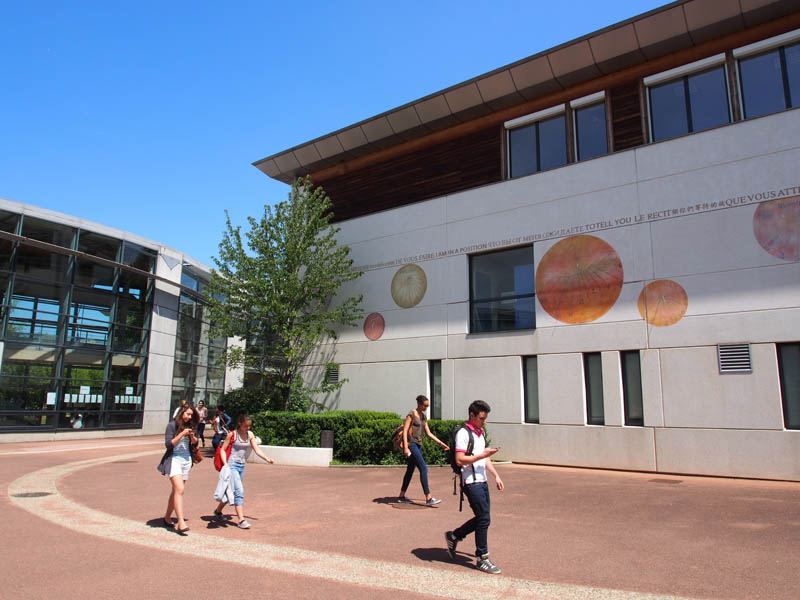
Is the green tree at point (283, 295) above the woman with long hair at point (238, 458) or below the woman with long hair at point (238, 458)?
above

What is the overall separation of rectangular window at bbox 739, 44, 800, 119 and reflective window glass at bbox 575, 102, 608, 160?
3460mm

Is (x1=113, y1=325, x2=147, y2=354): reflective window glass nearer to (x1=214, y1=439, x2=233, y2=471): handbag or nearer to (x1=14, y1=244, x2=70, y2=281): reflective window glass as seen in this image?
(x1=14, y1=244, x2=70, y2=281): reflective window glass

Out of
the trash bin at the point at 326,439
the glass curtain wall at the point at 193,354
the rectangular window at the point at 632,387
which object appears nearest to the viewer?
the rectangular window at the point at 632,387

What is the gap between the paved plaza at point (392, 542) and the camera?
518 centimetres

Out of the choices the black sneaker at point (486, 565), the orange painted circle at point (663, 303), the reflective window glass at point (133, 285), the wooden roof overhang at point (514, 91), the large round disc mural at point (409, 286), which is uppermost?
the wooden roof overhang at point (514, 91)

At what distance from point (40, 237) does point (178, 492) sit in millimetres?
20137

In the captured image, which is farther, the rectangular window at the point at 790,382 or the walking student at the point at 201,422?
the walking student at the point at 201,422

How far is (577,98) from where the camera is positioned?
54.6 feet

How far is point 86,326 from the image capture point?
79.8 feet

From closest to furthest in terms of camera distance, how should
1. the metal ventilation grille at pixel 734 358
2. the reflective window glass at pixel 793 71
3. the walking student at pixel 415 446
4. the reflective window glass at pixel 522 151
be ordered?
the walking student at pixel 415 446
the metal ventilation grille at pixel 734 358
the reflective window glass at pixel 793 71
the reflective window glass at pixel 522 151

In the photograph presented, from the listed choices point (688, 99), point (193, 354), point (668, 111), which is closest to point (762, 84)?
point (688, 99)

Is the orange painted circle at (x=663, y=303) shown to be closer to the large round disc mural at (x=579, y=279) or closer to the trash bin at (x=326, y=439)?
the large round disc mural at (x=579, y=279)

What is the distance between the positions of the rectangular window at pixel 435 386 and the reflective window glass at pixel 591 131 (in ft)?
25.1

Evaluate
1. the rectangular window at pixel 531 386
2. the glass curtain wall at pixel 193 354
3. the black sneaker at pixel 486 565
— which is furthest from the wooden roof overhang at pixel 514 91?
the black sneaker at pixel 486 565
